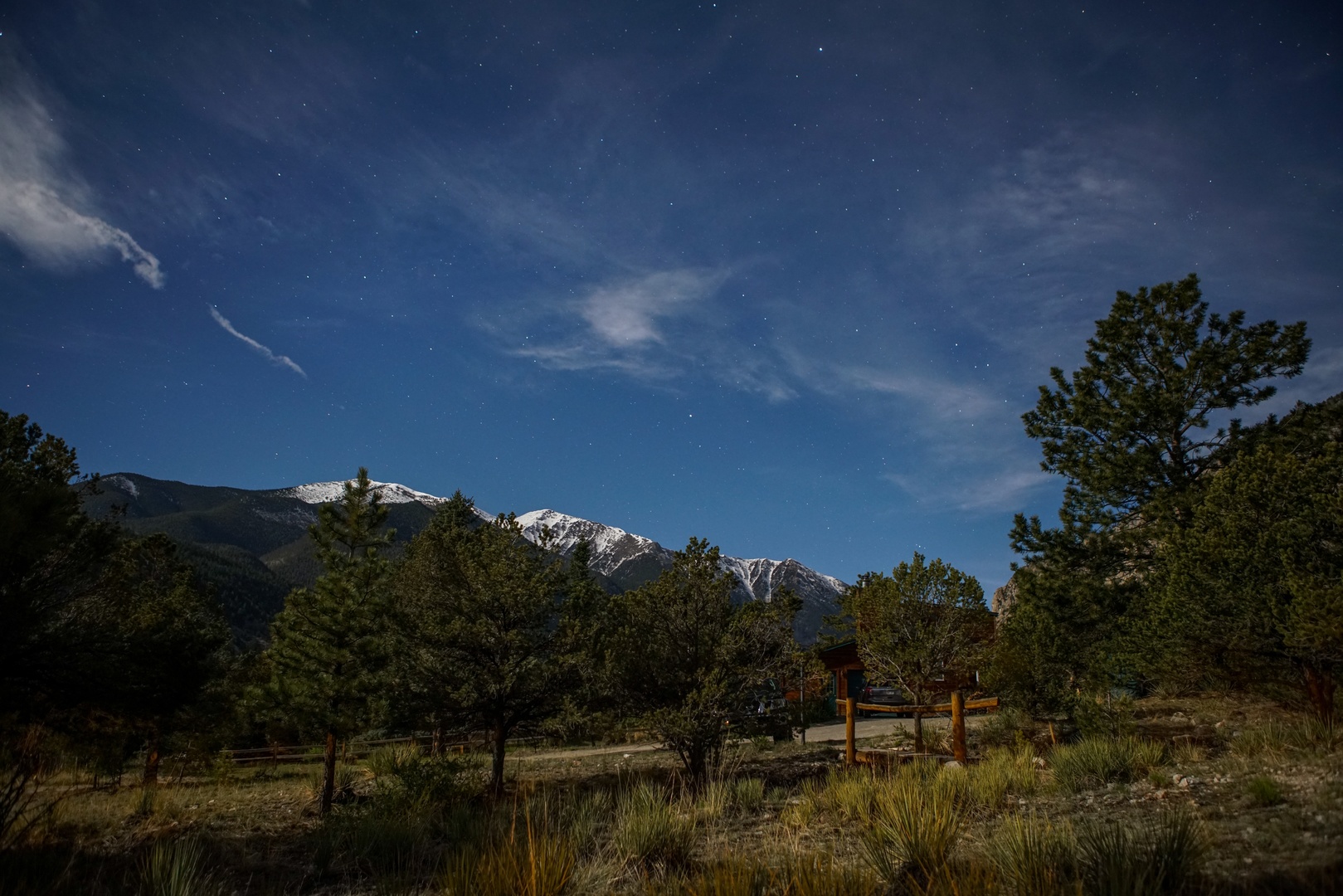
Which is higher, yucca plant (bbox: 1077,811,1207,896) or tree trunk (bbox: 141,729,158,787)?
yucca plant (bbox: 1077,811,1207,896)

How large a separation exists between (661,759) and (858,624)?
848 centimetres

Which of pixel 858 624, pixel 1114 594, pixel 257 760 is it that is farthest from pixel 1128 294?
pixel 257 760

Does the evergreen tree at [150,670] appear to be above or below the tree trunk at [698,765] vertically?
A: above

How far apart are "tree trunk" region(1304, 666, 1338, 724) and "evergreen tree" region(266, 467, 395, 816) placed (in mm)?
21033

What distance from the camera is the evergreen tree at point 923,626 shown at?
19.2 meters

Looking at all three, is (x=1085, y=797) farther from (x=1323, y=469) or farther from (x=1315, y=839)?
(x=1323, y=469)

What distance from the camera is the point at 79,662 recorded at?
1058 centimetres

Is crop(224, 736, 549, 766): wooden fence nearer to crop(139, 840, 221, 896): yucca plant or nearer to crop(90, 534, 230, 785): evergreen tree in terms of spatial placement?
crop(90, 534, 230, 785): evergreen tree

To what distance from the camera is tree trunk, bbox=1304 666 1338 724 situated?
1295 centimetres

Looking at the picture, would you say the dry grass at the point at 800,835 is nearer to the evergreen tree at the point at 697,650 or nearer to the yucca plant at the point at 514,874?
the yucca plant at the point at 514,874

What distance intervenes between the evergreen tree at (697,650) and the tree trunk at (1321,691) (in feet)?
33.7

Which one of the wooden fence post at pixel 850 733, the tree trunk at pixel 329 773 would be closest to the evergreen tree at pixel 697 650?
the wooden fence post at pixel 850 733

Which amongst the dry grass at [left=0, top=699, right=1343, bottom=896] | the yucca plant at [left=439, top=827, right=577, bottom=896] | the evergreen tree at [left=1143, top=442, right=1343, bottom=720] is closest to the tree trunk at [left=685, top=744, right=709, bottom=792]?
the dry grass at [left=0, top=699, right=1343, bottom=896]

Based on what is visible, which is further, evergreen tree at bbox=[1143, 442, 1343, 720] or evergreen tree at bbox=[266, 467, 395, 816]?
evergreen tree at bbox=[266, 467, 395, 816]
